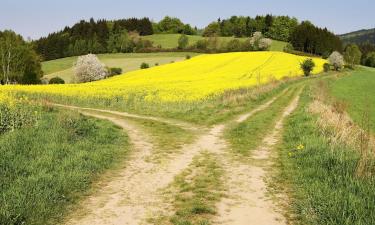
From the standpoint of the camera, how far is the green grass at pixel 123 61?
345 feet

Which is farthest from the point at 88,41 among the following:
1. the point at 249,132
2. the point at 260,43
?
the point at 249,132

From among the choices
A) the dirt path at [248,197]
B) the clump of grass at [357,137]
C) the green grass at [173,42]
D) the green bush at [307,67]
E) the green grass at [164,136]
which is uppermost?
the green grass at [173,42]

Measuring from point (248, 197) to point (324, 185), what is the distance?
1699 millimetres

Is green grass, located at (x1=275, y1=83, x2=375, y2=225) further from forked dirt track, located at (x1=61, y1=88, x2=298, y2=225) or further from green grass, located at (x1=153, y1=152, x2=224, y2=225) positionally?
green grass, located at (x1=153, y1=152, x2=224, y2=225)

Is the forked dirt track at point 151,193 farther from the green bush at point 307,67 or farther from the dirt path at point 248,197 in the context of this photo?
the green bush at point 307,67

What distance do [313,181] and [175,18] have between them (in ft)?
603

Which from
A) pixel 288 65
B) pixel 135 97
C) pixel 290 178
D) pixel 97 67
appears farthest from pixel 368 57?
pixel 290 178

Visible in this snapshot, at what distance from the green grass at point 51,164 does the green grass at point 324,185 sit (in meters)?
4.60

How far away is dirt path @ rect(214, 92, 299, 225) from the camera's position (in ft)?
25.9

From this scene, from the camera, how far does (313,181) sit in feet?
32.6

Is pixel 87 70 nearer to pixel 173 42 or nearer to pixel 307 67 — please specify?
pixel 307 67

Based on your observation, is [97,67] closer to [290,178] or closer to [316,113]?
[316,113]

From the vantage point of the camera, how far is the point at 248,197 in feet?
30.3

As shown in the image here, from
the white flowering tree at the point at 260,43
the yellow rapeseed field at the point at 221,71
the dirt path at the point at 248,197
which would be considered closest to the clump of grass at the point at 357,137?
the dirt path at the point at 248,197
